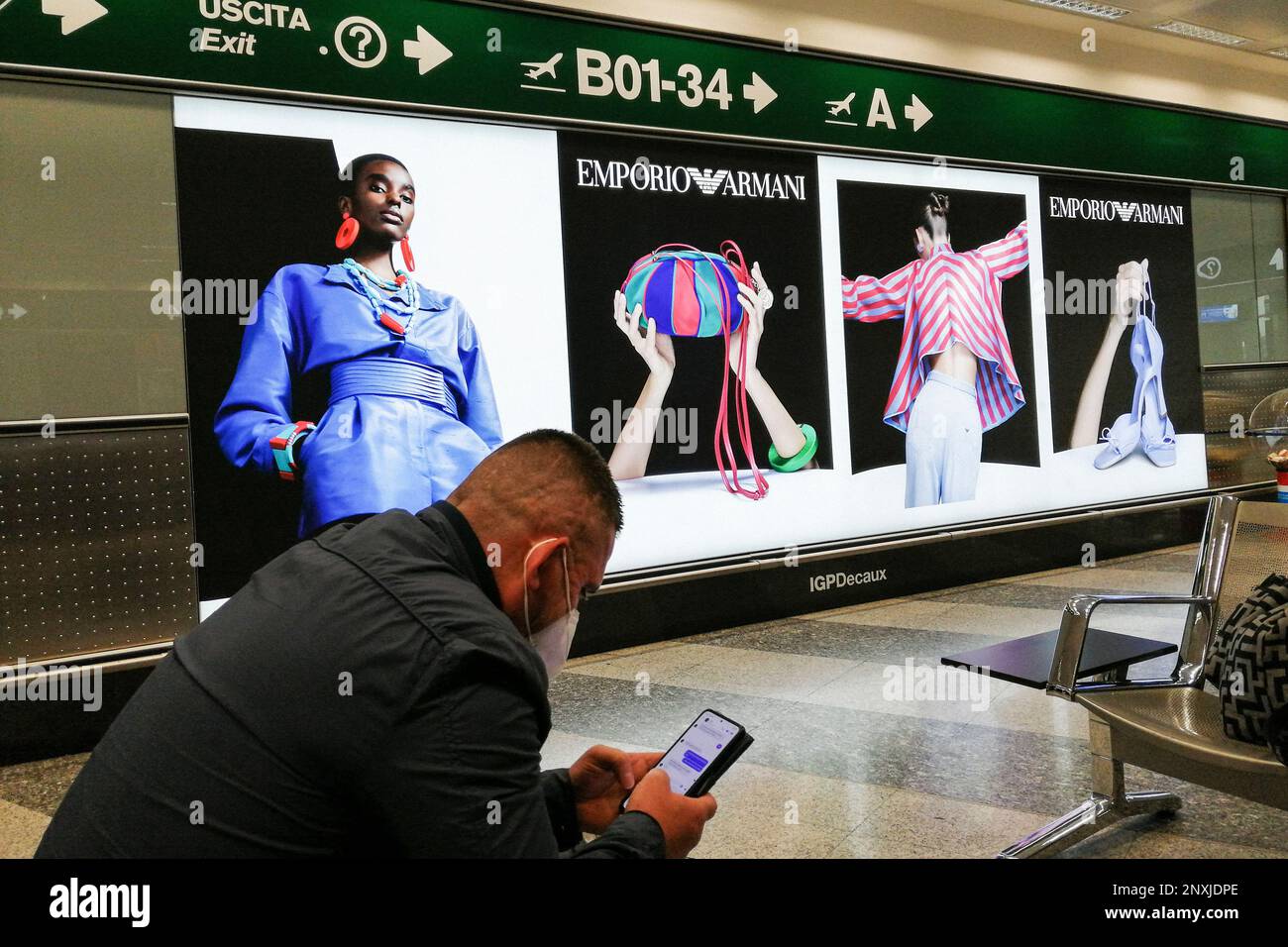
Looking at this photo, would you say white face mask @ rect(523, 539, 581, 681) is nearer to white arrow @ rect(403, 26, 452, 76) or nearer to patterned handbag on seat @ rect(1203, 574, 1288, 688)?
patterned handbag on seat @ rect(1203, 574, 1288, 688)

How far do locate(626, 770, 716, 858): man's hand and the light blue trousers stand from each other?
204 inches

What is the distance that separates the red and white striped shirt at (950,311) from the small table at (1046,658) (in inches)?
127

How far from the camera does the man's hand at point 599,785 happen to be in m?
1.53

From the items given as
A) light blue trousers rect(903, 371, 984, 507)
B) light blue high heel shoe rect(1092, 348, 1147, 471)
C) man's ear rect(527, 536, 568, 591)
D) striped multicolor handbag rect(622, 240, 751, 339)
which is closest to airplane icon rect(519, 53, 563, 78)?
striped multicolor handbag rect(622, 240, 751, 339)

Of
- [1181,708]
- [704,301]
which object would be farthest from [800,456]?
[1181,708]

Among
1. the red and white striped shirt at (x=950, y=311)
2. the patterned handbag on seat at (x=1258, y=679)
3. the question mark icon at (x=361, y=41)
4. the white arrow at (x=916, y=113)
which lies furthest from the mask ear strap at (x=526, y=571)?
the white arrow at (x=916, y=113)

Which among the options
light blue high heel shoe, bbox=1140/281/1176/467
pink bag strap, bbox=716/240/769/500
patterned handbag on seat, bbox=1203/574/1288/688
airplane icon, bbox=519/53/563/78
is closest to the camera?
patterned handbag on seat, bbox=1203/574/1288/688

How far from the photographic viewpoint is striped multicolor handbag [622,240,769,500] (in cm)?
534

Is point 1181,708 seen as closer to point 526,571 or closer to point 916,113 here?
point 526,571

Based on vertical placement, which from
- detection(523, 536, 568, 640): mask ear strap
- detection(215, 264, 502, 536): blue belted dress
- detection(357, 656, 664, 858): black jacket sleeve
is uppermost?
detection(215, 264, 502, 536): blue belted dress

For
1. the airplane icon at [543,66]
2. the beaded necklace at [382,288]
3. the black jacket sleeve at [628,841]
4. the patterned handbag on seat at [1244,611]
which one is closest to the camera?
the black jacket sleeve at [628,841]

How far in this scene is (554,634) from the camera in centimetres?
143

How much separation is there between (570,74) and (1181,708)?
12.8ft
